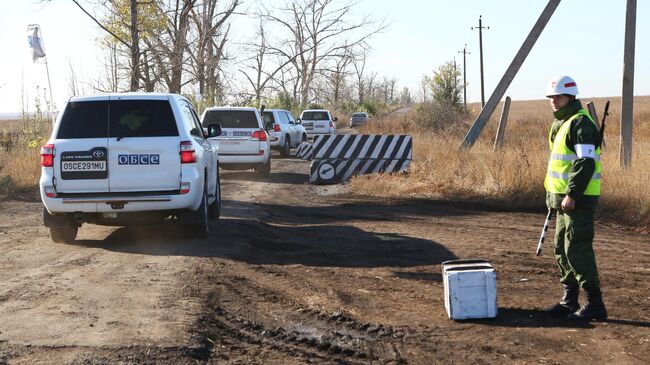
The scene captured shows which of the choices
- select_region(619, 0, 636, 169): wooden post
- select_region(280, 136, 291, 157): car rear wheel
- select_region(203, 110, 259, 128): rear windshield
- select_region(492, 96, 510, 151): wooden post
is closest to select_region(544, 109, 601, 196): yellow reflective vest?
select_region(619, 0, 636, 169): wooden post

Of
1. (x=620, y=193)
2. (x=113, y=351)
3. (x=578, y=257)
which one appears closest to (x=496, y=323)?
(x=578, y=257)

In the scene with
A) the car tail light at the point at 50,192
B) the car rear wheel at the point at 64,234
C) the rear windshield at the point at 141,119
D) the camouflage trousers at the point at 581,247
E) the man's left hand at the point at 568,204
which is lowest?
the car rear wheel at the point at 64,234

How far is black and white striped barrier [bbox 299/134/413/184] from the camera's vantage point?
19.7m

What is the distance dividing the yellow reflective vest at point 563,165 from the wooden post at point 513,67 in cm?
1276

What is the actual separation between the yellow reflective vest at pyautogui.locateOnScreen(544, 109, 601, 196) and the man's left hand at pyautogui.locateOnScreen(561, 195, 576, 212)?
138 mm

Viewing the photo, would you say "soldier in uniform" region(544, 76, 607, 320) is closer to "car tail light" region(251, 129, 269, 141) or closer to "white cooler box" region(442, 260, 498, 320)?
"white cooler box" region(442, 260, 498, 320)

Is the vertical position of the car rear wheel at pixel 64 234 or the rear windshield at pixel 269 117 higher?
the rear windshield at pixel 269 117

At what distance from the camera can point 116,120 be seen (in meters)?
10.4

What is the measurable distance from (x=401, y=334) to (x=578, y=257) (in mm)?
1619

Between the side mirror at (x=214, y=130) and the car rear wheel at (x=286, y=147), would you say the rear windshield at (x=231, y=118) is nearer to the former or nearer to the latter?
the side mirror at (x=214, y=130)

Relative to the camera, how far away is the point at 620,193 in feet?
45.9

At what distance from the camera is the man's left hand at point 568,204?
263 inches

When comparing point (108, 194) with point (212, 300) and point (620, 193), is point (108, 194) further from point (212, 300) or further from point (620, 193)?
point (620, 193)

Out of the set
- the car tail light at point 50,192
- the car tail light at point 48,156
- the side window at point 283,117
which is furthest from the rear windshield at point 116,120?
the side window at point 283,117
